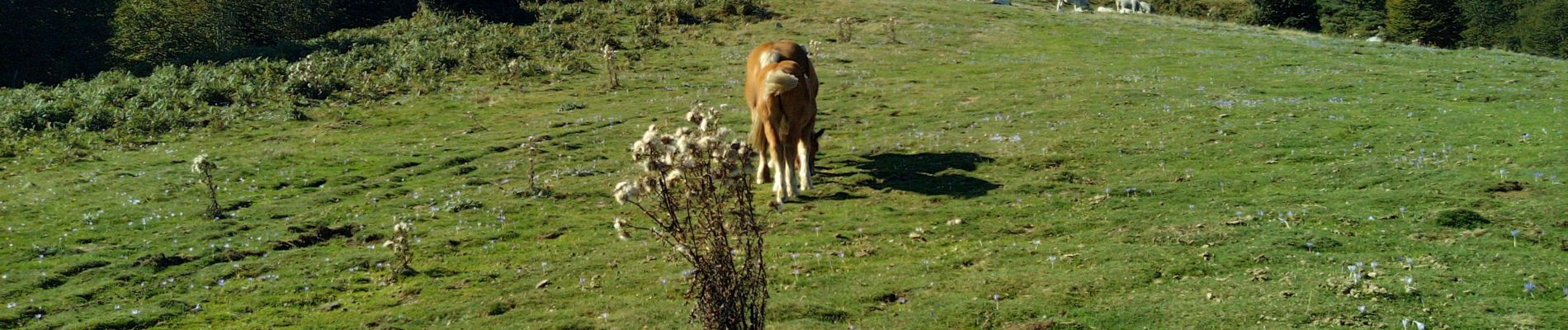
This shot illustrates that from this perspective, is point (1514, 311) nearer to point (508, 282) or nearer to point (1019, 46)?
point (508, 282)

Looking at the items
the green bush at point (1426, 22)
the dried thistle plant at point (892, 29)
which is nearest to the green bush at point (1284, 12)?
the green bush at point (1426, 22)

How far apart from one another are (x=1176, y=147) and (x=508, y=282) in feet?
36.5

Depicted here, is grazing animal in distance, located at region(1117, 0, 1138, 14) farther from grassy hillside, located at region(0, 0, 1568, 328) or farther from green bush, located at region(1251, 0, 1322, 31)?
grassy hillside, located at region(0, 0, 1568, 328)

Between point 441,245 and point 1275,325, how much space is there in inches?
386

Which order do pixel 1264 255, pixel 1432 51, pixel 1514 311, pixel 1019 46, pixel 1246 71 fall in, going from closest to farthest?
pixel 1514 311 < pixel 1264 255 < pixel 1246 71 < pixel 1432 51 < pixel 1019 46

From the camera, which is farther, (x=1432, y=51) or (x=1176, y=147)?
(x=1432, y=51)

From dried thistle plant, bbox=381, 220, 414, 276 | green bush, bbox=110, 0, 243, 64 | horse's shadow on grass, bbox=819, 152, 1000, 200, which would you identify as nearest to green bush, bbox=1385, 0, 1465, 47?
horse's shadow on grass, bbox=819, 152, 1000, 200

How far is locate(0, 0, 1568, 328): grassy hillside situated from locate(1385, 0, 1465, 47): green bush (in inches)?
1538

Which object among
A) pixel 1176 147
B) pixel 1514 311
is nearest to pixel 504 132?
pixel 1176 147

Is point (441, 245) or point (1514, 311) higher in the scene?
point (1514, 311)

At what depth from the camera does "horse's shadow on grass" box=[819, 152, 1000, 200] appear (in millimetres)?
13773

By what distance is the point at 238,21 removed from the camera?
43.6 meters

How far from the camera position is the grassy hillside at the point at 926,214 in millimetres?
8531

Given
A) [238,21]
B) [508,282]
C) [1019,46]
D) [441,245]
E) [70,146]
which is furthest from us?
[238,21]
